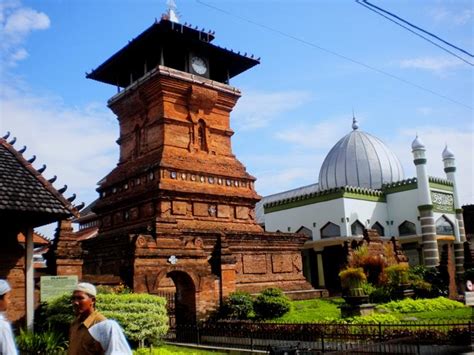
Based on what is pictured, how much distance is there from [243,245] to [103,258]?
6.70 metres

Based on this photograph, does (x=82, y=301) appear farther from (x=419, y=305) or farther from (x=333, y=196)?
(x=333, y=196)

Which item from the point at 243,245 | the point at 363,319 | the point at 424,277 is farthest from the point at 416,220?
the point at 363,319

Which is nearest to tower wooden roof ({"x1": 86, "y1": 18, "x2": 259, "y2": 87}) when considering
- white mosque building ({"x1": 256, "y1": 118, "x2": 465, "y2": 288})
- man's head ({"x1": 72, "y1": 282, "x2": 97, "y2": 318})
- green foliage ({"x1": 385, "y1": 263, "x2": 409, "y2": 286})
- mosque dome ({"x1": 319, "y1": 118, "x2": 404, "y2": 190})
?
white mosque building ({"x1": 256, "y1": 118, "x2": 465, "y2": 288})

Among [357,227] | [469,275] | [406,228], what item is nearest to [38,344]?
[469,275]

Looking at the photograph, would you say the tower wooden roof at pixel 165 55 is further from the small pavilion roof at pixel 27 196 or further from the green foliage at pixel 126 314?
the green foliage at pixel 126 314

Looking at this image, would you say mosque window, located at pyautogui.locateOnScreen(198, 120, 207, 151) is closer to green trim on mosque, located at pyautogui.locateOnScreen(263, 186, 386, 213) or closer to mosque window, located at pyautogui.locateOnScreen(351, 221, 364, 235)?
green trim on mosque, located at pyautogui.locateOnScreen(263, 186, 386, 213)

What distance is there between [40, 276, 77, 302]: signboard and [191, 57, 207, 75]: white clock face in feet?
54.2

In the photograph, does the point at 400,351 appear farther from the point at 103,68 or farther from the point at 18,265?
the point at 103,68

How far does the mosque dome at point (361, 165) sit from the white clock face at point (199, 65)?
634 inches

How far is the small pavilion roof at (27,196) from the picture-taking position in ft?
38.2

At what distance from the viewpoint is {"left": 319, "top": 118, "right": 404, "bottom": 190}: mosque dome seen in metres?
38.9

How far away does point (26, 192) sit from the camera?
12.2m

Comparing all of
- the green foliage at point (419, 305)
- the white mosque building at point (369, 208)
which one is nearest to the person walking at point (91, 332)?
the green foliage at point (419, 305)

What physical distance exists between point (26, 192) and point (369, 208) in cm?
2791
